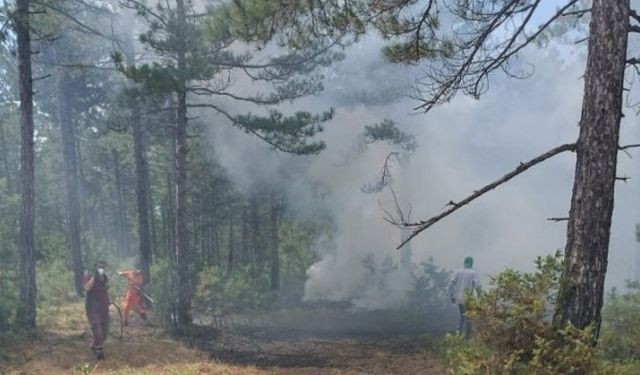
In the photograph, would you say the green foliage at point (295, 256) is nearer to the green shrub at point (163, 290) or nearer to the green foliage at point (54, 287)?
the green shrub at point (163, 290)

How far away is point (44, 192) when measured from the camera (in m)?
30.7

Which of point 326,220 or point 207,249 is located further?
point 207,249

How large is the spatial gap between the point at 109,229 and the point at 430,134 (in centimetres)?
2464

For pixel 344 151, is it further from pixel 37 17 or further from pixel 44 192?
pixel 44 192

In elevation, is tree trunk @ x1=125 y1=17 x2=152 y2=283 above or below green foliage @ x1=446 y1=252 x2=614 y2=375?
above

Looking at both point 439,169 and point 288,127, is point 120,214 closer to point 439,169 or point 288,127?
point 439,169

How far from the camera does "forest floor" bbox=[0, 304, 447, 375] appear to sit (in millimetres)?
8367

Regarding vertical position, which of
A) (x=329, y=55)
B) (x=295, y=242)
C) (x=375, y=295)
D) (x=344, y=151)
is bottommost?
(x=375, y=295)

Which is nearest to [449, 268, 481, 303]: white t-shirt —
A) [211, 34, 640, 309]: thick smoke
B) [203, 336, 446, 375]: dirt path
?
[203, 336, 446, 375]: dirt path

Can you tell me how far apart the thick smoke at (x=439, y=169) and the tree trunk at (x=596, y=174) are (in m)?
12.9

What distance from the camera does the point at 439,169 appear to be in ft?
57.9

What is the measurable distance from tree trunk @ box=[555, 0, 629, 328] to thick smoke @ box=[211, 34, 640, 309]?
42.3 ft

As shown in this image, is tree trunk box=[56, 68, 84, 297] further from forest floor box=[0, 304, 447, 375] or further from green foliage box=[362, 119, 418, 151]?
green foliage box=[362, 119, 418, 151]

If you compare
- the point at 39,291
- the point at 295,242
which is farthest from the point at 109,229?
the point at 39,291
